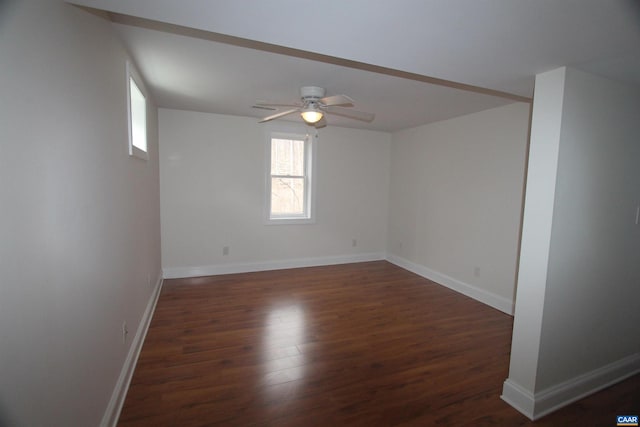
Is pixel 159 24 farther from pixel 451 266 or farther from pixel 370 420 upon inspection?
pixel 451 266

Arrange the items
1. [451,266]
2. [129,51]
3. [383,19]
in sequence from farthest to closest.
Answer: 1. [451,266]
2. [129,51]
3. [383,19]

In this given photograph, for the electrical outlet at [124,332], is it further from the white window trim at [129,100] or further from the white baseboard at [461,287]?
the white baseboard at [461,287]

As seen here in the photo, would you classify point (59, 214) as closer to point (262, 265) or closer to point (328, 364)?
point (328, 364)

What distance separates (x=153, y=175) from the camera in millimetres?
3496

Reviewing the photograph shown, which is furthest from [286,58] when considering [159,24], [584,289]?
[584,289]

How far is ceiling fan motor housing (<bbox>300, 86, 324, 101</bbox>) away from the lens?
2.67m

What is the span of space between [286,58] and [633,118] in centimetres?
254

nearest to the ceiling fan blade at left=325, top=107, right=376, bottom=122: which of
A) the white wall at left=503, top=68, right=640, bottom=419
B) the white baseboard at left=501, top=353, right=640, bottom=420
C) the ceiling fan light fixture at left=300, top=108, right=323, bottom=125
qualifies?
the ceiling fan light fixture at left=300, top=108, right=323, bottom=125

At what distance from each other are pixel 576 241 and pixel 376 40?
1839 millimetres

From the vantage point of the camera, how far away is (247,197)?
182 inches

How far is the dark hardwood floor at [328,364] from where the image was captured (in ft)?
6.18

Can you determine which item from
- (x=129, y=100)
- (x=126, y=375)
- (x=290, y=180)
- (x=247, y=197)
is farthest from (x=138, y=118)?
(x=290, y=180)

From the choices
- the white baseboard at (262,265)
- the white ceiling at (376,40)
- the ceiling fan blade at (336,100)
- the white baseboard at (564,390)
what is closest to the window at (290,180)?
the white baseboard at (262,265)

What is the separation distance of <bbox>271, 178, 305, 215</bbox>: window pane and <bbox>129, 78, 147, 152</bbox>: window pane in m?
2.15
